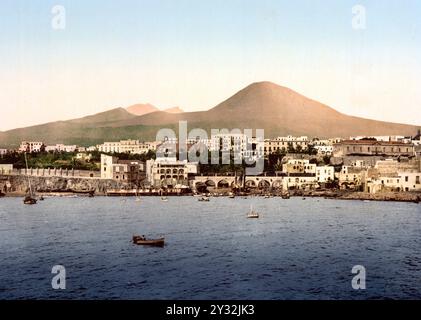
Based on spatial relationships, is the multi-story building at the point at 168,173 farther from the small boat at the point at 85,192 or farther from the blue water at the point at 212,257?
the blue water at the point at 212,257

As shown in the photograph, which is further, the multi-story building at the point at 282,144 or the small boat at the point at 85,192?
the multi-story building at the point at 282,144

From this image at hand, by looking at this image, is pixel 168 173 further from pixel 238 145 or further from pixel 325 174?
pixel 325 174

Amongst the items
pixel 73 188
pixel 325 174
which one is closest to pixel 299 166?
pixel 325 174

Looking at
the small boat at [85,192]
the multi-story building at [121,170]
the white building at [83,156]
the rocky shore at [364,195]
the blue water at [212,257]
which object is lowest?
the blue water at [212,257]

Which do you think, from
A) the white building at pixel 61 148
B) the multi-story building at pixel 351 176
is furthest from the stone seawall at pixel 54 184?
the multi-story building at pixel 351 176

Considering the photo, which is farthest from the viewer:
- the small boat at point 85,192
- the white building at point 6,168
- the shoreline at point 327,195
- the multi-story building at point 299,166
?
the multi-story building at point 299,166

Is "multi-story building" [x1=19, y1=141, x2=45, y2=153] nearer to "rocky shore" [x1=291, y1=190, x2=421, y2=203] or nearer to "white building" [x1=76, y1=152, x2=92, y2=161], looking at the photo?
"white building" [x1=76, y1=152, x2=92, y2=161]
